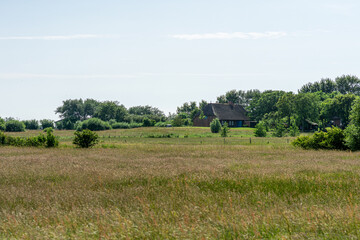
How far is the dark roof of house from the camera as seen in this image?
93.5 metres

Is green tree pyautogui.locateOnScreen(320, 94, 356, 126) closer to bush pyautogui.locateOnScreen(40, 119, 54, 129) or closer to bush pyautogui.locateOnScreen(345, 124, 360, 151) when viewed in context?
bush pyautogui.locateOnScreen(345, 124, 360, 151)

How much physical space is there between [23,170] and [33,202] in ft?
17.1

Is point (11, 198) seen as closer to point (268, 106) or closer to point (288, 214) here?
point (288, 214)

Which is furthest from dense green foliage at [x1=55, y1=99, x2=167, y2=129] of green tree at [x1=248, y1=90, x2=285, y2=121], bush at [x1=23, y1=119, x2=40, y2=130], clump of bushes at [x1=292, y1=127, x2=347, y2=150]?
clump of bushes at [x1=292, y1=127, x2=347, y2=150]

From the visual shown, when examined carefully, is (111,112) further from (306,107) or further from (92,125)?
(306,107)

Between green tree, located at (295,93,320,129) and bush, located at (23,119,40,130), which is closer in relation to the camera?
green tree, located at (295,93,320,129)

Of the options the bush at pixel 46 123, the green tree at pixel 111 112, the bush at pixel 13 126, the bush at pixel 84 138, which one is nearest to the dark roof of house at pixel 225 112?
the green tree at pixel 111 112

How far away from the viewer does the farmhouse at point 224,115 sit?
307 feet

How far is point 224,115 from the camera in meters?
94.3

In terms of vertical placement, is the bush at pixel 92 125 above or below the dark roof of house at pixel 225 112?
below

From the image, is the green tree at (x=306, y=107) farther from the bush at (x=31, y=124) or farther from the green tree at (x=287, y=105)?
the bush at (x=31, y=124)

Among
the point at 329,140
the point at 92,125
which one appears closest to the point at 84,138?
the point at 329,140

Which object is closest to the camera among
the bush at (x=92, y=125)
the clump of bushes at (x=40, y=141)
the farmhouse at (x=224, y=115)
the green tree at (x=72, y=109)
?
the clump of bushes at (x=40, y=141)

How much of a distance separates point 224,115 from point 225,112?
169 cm
